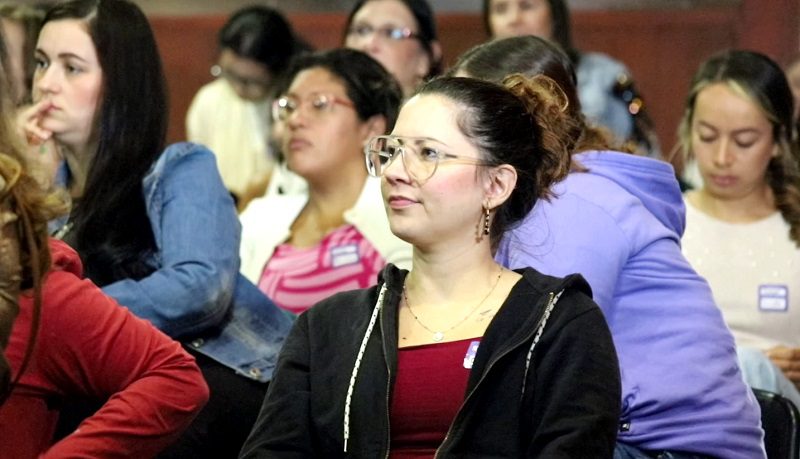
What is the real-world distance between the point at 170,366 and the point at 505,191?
1.92 feet

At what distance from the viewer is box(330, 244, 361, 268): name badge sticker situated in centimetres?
334

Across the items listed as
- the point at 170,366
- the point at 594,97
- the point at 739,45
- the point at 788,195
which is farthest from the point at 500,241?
the point at 739,45

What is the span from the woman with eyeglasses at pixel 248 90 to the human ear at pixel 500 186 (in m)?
2.46

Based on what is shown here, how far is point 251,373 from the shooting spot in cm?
267

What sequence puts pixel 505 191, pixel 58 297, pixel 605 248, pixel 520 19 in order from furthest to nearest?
pixel 520 19 < pixel 605 248 < pixel 505 191 < pixel 58 297

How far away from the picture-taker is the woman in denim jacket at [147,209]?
2.60m

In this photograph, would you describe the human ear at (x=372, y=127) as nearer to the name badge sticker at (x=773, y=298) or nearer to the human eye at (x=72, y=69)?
the human eye at (x=72, y=69)

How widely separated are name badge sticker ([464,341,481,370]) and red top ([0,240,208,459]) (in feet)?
1.37

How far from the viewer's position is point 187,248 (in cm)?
262

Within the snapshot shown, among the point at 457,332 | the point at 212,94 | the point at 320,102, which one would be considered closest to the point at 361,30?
the point at 320,102

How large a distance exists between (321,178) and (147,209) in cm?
86

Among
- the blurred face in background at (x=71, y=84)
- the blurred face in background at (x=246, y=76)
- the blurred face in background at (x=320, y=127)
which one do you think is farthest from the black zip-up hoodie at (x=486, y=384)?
the blurred face in background at (x=246, y=76)

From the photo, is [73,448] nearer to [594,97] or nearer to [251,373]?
[251,373]

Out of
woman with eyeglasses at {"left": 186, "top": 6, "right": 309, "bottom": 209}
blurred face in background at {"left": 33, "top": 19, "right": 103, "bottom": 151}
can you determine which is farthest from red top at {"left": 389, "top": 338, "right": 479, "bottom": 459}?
woman with eyeglasses at {"left": 186, "top": 6, "right": 309, "bottom": 209}
